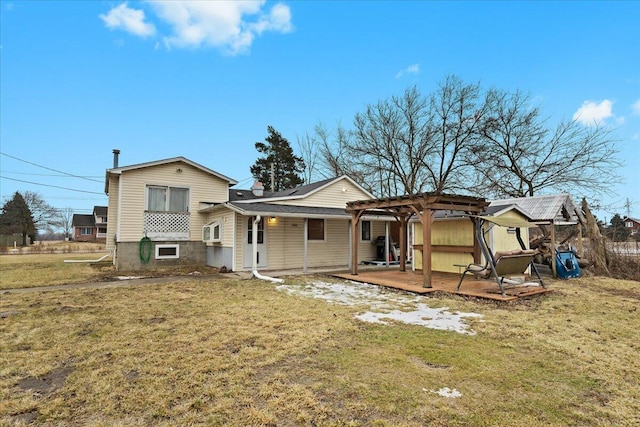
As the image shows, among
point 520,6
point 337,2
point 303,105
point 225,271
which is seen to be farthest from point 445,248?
point 303,105

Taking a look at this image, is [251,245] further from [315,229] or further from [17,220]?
[17,220]

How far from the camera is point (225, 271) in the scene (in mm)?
11305

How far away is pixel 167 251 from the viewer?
12.6 meters

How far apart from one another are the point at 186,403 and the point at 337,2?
52.8 feet

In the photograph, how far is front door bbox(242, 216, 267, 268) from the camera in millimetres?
11664

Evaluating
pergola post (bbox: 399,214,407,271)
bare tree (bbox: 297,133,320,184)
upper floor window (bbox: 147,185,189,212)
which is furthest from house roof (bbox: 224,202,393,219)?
bare tree (bbox: 297,133,320,184)

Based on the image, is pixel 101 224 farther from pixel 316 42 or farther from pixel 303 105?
pixel 316 42

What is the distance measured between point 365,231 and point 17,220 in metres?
42.7

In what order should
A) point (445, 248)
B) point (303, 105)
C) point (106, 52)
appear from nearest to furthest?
1. point (445, 248)
2. point (106, 52)
3. point (303, 105)

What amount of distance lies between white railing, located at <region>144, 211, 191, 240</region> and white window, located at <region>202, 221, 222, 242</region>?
0.81 meters

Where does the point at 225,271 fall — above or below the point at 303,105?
below

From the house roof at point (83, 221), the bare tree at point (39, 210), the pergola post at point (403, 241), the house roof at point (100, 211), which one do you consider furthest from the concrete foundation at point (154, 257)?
the house roof at point (83, 221)

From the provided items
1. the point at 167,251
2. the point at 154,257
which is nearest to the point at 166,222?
the point at 167,251

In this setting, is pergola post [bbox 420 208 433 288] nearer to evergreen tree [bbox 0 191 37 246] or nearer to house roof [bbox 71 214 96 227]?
evergreen tree [bbox 0 191 37 246]
